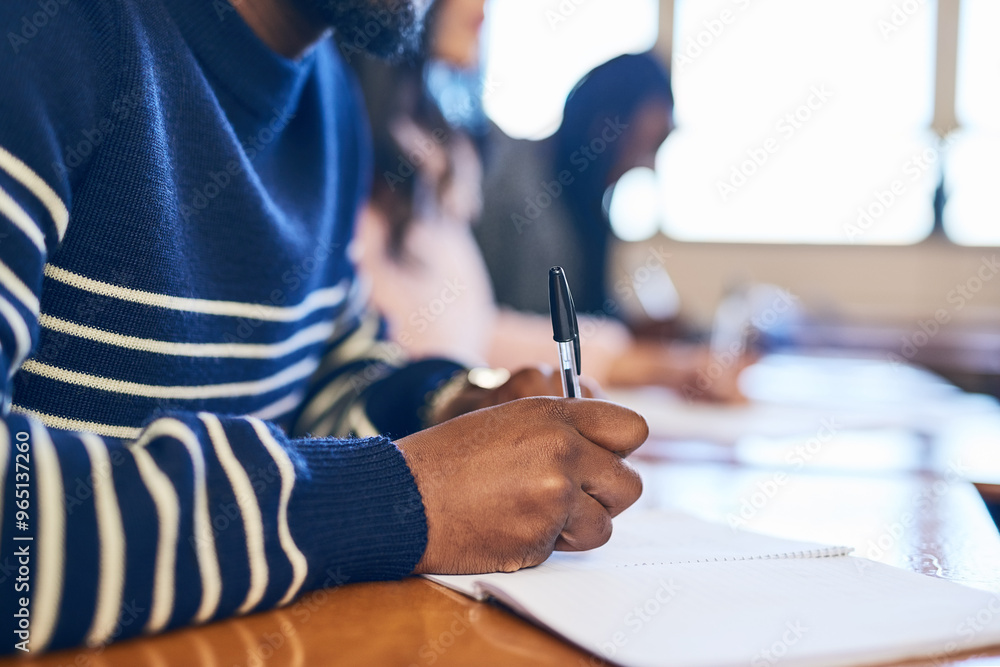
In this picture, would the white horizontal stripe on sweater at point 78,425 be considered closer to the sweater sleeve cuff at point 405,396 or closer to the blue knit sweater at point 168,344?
the blue knit sweater at point 168,344

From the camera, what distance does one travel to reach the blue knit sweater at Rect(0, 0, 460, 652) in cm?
38

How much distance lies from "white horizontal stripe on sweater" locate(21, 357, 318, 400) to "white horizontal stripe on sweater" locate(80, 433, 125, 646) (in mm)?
207

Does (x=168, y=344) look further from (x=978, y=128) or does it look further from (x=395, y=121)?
(x=978, y=128)

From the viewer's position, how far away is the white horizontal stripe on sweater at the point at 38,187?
429 millimetres

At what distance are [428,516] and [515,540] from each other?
52mm

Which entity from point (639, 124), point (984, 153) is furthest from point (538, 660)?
point (984, 153)

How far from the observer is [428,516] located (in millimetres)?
476

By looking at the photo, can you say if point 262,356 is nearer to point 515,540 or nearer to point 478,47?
point 515,540

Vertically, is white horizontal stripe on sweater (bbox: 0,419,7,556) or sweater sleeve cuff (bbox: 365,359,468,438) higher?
white horizontal stripe on sweater (bbox: 0,419,7,556)

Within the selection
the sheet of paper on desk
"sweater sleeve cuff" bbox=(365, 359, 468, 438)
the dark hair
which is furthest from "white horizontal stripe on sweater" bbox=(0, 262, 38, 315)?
the dark hair

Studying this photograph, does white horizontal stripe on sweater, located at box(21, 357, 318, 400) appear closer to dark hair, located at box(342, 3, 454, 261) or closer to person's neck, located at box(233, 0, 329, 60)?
person's neck, located at box(233, 0, 329, 60)

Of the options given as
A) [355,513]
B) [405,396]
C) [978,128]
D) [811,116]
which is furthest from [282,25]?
[978,128]

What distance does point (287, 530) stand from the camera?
425 millimetres

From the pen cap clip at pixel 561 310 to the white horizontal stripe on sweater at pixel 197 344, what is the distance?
0.28m
